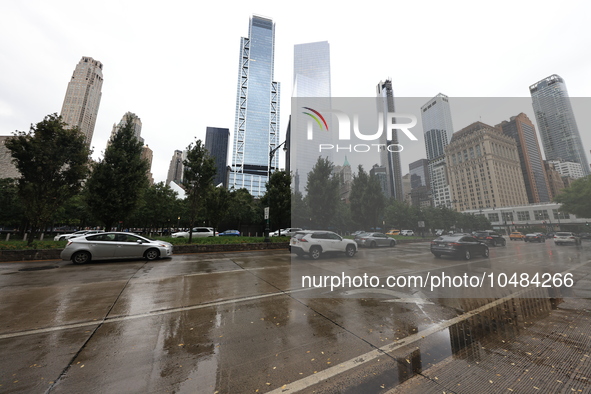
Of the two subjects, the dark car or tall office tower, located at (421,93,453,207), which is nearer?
tall office tower, located at (421,93,453,207)

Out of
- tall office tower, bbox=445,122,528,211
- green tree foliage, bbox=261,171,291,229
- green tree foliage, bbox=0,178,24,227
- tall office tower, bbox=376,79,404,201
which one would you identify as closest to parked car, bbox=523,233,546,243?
tall office tower, bbox=445,122,528,211

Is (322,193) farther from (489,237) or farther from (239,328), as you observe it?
(489,237)

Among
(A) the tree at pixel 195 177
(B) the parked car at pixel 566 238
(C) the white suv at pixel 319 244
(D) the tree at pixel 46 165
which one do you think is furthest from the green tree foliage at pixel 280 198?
(B) the parked car at pixel 566 238

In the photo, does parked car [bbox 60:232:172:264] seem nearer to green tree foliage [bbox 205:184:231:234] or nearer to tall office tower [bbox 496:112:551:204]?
green tree foliage [bbox 205:184:231:234]

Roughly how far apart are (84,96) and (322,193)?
200 metres

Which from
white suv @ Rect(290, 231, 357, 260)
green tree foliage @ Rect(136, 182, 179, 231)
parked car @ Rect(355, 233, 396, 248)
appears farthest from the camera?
green tree foliage @ Rect(136, 182, 179, 231)

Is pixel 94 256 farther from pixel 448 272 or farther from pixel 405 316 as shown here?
pixel 448 272

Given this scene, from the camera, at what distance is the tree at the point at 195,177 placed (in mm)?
17281

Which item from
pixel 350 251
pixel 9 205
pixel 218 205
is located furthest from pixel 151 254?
pixel 9 205

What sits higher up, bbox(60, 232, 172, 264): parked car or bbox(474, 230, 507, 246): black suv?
bbox(474, 230, 507, 246): black suv

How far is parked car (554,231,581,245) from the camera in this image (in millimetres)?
7249

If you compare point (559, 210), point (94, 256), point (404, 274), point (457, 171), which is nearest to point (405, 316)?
point (404, 274)

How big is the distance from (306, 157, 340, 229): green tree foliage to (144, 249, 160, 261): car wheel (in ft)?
26.7

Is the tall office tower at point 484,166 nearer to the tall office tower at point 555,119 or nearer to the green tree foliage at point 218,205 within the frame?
the tall office tower at point 555,119
